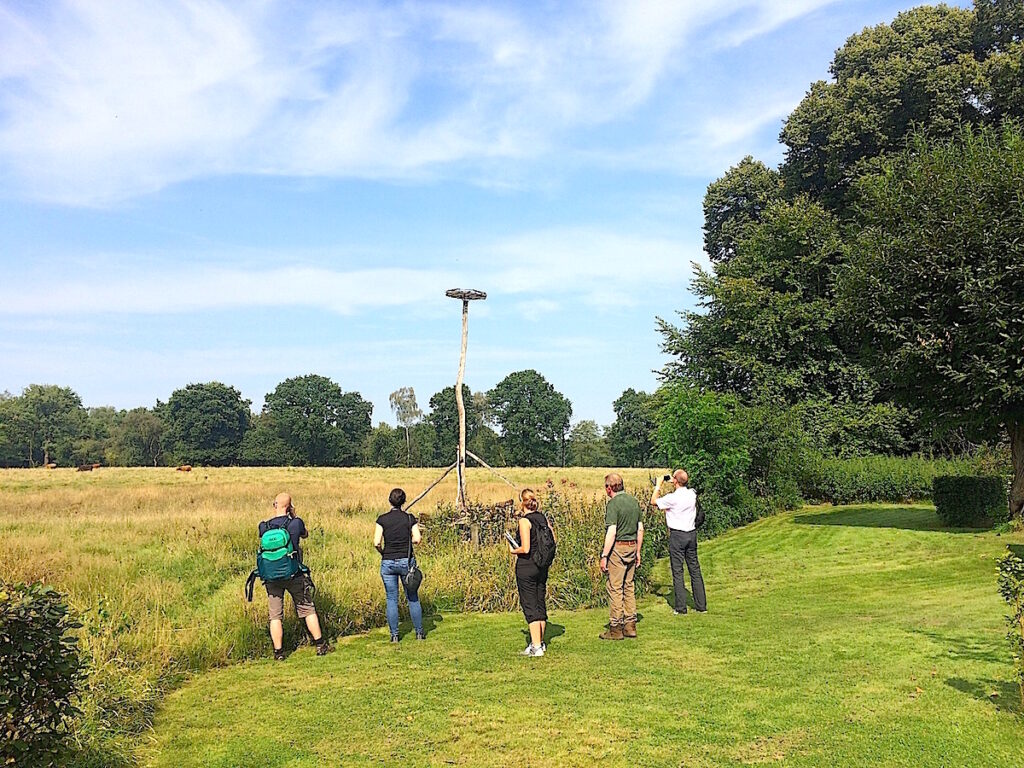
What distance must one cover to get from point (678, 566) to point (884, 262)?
10.7m

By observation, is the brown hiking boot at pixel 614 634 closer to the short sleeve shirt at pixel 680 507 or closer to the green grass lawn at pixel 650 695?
the green grass lawn at pixel 650 695

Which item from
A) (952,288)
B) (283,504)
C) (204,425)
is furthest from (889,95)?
(204,425)

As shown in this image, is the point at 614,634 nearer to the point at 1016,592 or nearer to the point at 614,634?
the point at 614,634

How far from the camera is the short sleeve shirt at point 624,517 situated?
916cm

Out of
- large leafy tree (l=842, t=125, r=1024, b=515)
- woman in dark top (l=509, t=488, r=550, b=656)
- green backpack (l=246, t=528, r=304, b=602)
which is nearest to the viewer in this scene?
woman in dark top (l=509, t=488, r=550, b=656)

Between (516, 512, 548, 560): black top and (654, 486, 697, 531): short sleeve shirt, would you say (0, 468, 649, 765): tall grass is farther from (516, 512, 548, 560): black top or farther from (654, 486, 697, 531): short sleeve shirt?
(516, 512, 548, 560): black top

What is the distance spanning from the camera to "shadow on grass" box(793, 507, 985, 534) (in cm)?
1850

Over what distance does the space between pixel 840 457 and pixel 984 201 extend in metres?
13.2

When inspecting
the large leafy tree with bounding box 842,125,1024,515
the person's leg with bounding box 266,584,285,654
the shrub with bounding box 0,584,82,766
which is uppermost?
the large leafy tree with bounding box 842,125,1024,515

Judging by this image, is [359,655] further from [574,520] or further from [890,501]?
[890,501]

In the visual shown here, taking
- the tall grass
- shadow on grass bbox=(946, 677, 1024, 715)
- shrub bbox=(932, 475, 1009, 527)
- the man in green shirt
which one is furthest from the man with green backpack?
shrub bbox=(932, 475, 1009, 527)

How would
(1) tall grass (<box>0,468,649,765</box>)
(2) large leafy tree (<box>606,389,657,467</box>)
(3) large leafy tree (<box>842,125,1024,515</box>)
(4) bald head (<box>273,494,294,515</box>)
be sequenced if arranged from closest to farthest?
(1) tall grass (<box>0,468,649,765</box>), (4) bald head (<box>273,494,294,515</box>), (3) large leafy tree (<box>842,125,1024,515</box>), (2) large leafy tree (<box>606,389,657,467</box>)

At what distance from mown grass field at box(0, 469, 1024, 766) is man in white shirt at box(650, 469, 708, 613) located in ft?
1.30

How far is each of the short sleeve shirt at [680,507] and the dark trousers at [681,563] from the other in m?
0.12
